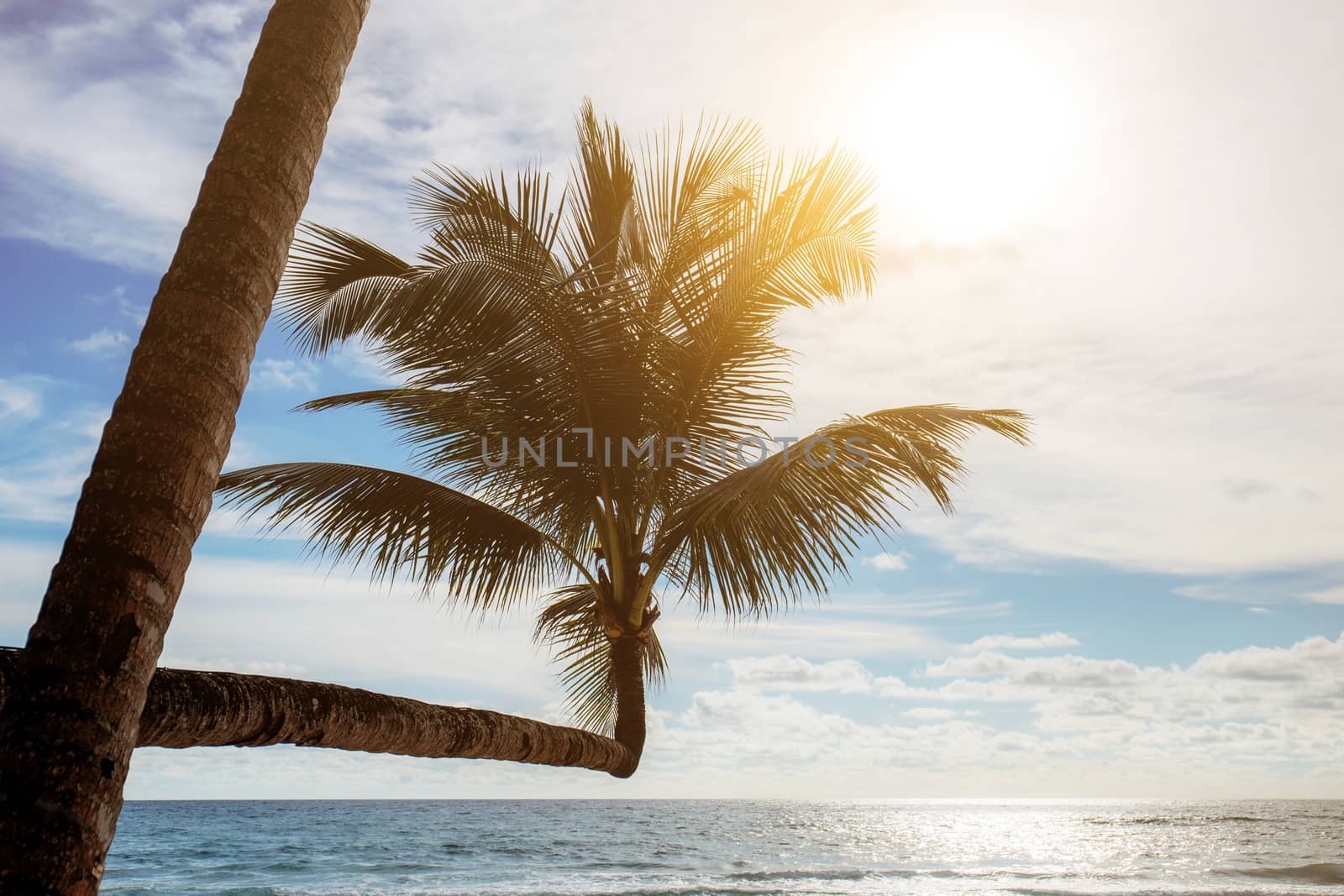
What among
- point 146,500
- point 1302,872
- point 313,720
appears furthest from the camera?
point 1302,872

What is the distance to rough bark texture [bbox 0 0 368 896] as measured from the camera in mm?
1609

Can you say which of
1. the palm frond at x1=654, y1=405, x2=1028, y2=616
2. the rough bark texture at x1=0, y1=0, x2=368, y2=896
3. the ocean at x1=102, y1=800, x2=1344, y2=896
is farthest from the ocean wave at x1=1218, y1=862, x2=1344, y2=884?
the rough bark texture at x1=0, y1=0, x2=368, y2=896

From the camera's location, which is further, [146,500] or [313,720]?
[313,720]

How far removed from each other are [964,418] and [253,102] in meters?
3.93

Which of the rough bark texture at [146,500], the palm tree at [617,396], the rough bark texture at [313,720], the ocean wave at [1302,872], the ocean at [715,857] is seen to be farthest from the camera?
the ocean at [715,857]

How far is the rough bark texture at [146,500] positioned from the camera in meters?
1.61

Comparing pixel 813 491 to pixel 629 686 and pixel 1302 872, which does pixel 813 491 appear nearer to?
pixel 629 686

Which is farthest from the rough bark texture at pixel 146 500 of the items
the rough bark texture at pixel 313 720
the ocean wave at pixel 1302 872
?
the ocean wave at pixel 1302 872

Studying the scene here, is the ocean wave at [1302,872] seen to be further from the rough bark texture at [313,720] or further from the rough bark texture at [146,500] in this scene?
the rough bark texture at [146,500]

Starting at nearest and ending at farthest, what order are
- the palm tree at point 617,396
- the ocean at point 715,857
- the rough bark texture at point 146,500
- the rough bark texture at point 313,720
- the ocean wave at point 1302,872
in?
the rough bark texture at point 146,500, the rough bark texture at point 313,720, the palm tree at point 617,396, the ocean wave at point 1302,872, the ocean at point 715,857

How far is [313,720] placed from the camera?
2.78 metres

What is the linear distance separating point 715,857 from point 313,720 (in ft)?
107

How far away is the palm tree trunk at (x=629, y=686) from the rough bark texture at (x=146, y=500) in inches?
134

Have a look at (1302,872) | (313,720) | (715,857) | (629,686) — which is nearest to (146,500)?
(313,720)
